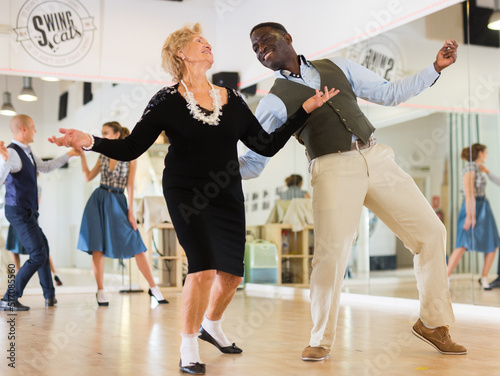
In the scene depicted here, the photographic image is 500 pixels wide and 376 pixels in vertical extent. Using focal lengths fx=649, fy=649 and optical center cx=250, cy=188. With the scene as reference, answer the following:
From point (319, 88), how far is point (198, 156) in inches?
25.4

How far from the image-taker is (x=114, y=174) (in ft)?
19.0

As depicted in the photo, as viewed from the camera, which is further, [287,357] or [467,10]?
[467,10]

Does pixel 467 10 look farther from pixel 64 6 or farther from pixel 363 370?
pixel 64 6

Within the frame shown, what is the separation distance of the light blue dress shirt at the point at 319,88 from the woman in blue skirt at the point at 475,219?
8.84ft

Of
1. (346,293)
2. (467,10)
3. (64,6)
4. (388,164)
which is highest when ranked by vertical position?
(64,6)

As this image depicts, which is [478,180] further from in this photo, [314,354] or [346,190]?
[314,354]

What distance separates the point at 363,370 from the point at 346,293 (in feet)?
13.0

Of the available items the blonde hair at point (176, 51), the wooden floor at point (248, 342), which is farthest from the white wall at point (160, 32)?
the blonde hair at point (176, 51)

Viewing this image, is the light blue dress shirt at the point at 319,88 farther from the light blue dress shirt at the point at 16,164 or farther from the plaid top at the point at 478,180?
the plaid top at the point at 478,180

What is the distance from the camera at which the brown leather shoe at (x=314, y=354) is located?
2688 millimetres

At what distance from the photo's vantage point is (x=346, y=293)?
20.9 feet

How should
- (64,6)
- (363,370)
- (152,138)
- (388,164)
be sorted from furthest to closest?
1. (64,6)
2. (388,164)
3. (152,138)
4. (363,370)

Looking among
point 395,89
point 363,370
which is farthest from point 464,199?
point 363,370

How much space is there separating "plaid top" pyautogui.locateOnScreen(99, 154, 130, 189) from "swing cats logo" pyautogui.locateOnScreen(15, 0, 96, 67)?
2306 mm
